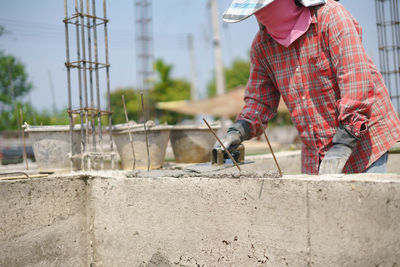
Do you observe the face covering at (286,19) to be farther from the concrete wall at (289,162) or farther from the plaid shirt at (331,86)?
the concrete wall at (289,162)

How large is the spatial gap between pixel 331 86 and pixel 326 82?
37 mm

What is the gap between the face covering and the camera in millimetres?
2299

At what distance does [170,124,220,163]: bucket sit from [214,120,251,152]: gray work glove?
2.17 metres

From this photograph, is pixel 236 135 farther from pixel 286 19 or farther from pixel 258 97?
pixel 286 19

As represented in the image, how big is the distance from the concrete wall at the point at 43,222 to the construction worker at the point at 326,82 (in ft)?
3.48

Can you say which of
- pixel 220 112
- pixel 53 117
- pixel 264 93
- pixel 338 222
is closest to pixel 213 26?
pixel 220 112

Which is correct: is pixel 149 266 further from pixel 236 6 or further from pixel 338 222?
pixel 236 6

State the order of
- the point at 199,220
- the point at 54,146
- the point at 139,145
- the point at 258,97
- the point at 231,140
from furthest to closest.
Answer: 1. the point at 139,145
2. the point at 54,146
3. the point at 258,97
4. the point at 231,140
5. the point at 199,220

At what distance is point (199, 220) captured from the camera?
2.27 m

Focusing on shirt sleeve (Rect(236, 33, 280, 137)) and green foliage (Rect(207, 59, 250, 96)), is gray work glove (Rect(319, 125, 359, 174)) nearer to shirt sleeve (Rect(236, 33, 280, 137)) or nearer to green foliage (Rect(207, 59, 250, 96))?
shirt sleeve (Rect(236, 33, 280, 137))

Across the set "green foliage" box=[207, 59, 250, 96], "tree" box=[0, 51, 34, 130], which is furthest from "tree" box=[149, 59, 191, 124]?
"tree" box=[0, 51, 34, 130]

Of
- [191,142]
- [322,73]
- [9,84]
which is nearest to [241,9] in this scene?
[322,73]

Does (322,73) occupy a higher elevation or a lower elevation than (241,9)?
lower

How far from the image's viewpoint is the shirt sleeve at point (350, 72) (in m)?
2.06
